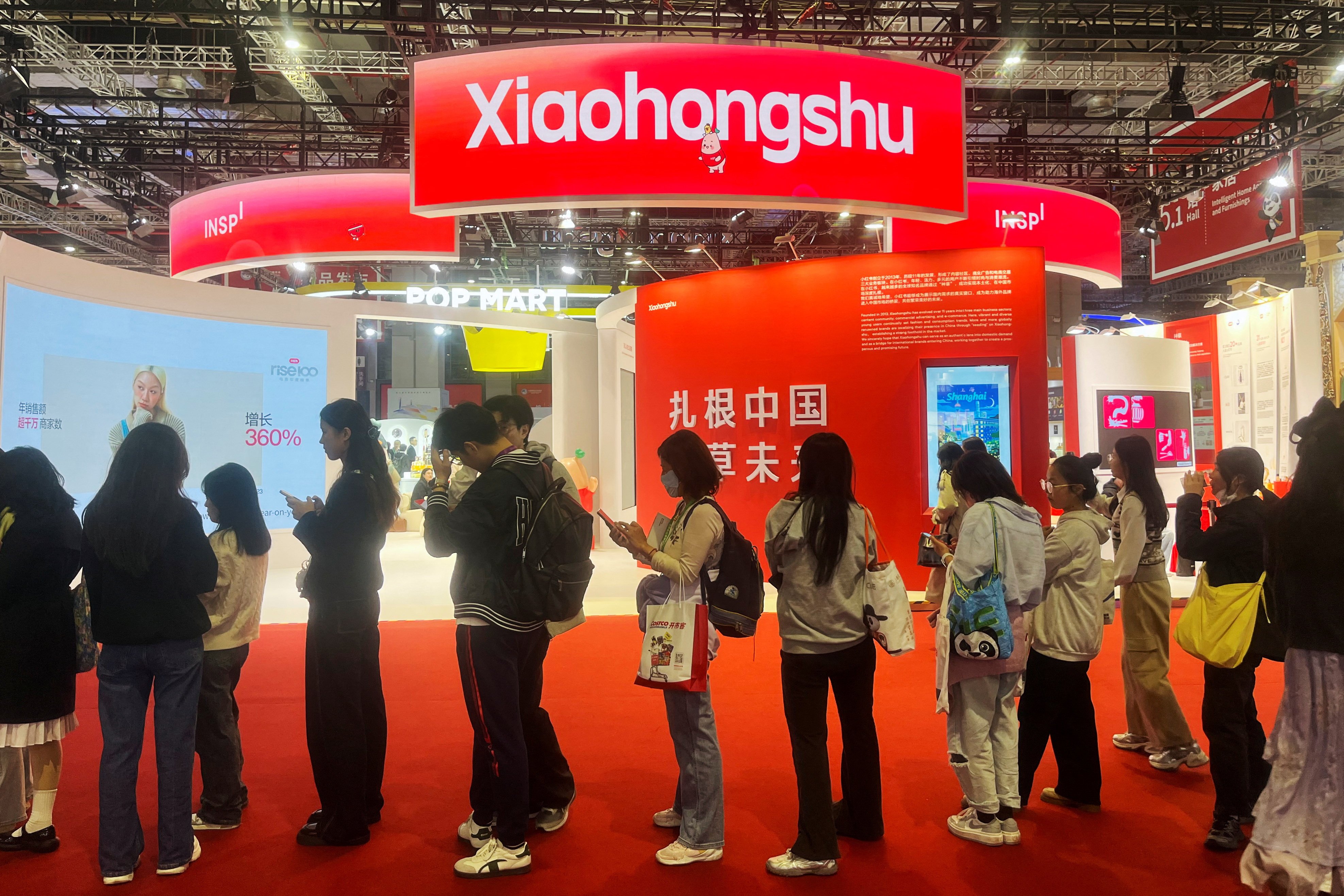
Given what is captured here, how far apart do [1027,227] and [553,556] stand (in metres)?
6.21

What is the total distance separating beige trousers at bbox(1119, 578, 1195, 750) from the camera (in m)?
3.63

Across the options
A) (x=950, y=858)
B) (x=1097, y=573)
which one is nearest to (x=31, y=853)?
(x=950, y=858)

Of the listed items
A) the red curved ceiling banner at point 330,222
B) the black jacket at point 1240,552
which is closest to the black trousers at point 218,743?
the black jacket at point 1240,552

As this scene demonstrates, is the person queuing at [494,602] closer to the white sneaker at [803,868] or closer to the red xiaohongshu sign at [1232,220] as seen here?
the white sneaker at [803,868]

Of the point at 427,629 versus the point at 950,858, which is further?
the point at 427,629

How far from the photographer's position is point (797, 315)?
777 centimetres

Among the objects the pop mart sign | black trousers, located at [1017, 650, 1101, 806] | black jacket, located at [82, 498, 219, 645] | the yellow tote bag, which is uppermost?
the pop mart sign

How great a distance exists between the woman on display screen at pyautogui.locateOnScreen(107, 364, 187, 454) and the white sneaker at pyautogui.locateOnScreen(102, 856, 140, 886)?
4.65 m

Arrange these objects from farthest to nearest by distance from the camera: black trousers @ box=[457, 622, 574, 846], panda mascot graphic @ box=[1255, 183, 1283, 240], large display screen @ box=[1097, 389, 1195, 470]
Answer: large display screen @ box=[1097, 389, 1195, 470] < panda mascot graphic @ box=[1255, 183, 1283, 240] < black trousers @ box=[457, 622, 574, 846]

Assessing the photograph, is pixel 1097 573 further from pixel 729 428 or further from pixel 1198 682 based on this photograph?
pixel 729 428

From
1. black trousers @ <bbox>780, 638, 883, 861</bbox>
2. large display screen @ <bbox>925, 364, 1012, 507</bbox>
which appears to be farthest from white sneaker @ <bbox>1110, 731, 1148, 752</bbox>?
large display screen @ <bbox>925, 364, 1012, 507</bbox>

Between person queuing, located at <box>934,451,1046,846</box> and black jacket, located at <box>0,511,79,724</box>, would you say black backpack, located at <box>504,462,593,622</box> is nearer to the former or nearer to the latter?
person queuing, located at <box>934,451,1046,846</box>

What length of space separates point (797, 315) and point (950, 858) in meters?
5.56

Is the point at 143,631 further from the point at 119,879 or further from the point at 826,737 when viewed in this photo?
the point at 826,737
